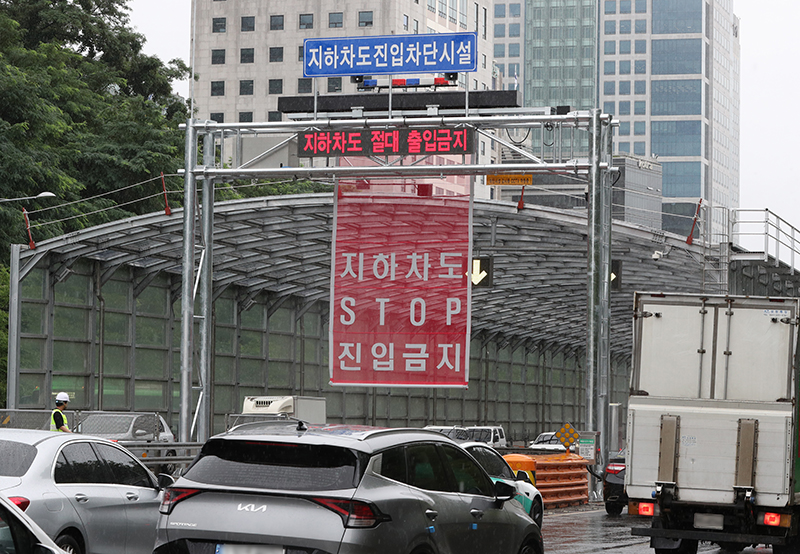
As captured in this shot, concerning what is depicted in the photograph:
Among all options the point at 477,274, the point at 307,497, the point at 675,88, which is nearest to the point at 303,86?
→ the point at 477,274

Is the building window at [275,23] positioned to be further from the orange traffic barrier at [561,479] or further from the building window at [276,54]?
the orange traffic barrier at [561,479]

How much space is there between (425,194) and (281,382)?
17.3m

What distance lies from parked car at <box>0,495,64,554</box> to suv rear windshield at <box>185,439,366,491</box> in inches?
94.0

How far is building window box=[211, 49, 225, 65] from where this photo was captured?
98000mm

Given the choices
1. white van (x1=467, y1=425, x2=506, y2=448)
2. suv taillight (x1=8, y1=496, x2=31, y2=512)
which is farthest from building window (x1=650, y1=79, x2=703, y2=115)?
suv taillight (x1=8, y1=496, x2=31, y2=512)

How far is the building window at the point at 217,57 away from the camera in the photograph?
98.0m

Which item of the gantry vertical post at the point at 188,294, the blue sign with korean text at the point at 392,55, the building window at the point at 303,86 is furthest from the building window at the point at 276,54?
the blue sign with korean text at the point at 392,55

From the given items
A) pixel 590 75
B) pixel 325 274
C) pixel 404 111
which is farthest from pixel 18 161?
pixel 590 75

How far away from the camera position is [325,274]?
138 feet

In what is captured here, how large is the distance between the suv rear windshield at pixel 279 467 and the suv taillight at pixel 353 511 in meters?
0.12

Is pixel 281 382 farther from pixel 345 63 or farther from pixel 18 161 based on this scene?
pixel 345 63

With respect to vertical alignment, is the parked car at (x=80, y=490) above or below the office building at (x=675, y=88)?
below

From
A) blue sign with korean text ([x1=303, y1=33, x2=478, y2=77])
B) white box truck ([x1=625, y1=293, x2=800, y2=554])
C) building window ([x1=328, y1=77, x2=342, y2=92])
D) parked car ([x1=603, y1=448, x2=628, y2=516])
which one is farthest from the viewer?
building window ([x1=328, y1=77, x2=342, y2=92])

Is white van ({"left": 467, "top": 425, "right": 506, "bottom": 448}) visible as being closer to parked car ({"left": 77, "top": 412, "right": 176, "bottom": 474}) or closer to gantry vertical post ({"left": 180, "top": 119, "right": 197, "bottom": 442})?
gantry vertical post ({"left": 180, "top": 119, "right": 197, "bottom": 442})
